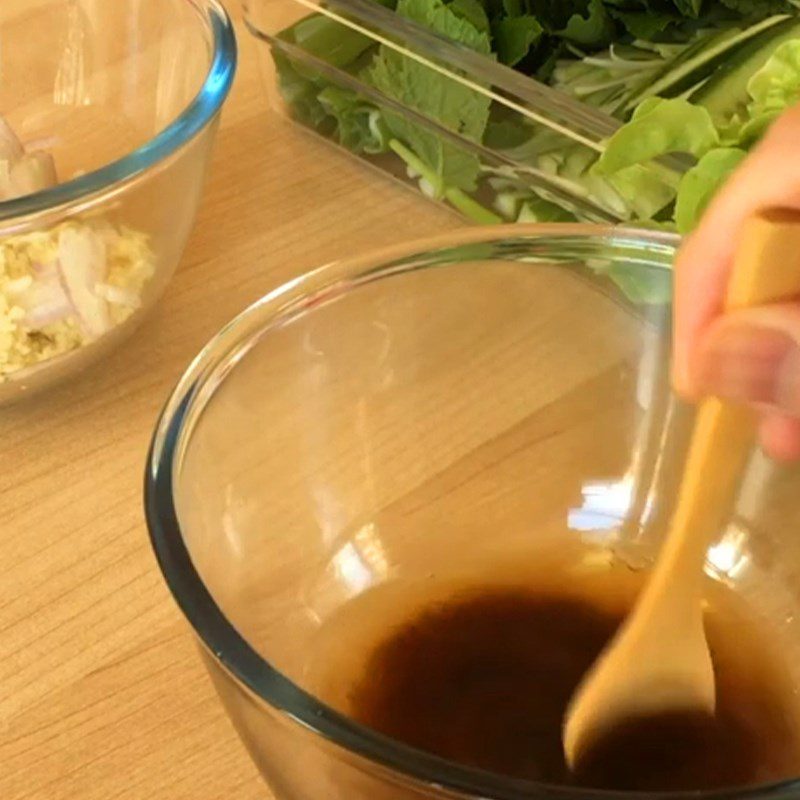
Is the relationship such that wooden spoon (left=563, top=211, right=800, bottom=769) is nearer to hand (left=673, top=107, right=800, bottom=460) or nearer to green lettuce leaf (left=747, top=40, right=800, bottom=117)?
hand (left=673, top=107, right=800, bottom=460)

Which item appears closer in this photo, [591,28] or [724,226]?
[724,226]

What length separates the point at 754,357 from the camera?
390 mm

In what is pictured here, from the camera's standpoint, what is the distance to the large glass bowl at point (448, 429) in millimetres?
506

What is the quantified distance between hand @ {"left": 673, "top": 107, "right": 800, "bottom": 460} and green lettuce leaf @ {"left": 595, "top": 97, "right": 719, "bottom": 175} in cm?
23

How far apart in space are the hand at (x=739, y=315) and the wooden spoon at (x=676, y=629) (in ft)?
0.09

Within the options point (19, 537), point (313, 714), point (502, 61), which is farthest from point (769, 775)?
point (502, 61)

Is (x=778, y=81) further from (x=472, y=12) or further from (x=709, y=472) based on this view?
(x=709, y=472)

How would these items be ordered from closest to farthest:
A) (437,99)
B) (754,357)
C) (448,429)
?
(754,357) → (448,429) → (437,99)

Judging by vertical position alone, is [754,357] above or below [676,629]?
above

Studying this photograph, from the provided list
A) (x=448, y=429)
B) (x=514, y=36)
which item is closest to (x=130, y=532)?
(x=448, y=429)

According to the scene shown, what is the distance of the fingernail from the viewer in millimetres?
389

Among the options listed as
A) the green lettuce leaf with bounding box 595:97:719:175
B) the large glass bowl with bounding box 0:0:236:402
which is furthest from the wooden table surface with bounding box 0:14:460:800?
the green lettuce leaf with bounding box 595:97:719:175

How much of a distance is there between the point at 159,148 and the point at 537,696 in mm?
299

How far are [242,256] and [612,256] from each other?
276mm
